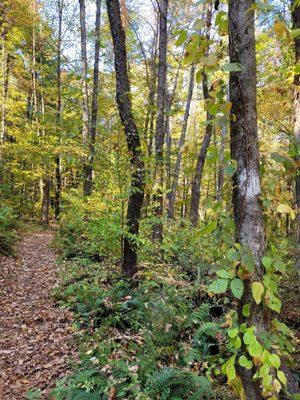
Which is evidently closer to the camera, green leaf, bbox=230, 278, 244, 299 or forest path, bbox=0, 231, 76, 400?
green leaf, bbox=230, 278, 244, 299

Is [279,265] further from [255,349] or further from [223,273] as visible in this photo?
[255,349]

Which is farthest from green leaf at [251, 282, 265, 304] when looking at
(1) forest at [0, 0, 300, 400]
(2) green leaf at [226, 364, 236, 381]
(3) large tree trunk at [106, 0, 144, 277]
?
(3) large tree trunk at [106, 0, 144, 277]

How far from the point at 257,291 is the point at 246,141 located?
0.77 metres

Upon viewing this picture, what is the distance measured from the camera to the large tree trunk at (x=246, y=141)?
1.75m

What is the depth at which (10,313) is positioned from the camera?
5.85m

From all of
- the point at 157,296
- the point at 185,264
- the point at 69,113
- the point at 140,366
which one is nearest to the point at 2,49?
the point at 69,113

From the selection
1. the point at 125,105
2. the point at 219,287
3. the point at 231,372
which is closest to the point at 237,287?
the point at 219,287

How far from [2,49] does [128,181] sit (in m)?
10.7

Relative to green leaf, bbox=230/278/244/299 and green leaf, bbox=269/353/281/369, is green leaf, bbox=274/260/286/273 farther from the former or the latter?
green leaf, bbox=269/353/281/369

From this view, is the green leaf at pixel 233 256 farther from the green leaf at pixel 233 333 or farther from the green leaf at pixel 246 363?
the green leaf at pixel 246 363

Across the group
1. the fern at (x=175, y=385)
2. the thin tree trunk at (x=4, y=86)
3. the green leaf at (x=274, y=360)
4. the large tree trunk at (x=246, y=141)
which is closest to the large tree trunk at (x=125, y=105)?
the fern at (x=175, y=385)

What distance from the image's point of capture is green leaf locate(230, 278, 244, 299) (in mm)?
1599

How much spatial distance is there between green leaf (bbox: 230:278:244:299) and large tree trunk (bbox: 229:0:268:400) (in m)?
0.15

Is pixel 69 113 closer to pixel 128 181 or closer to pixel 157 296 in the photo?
pixel 128 181
